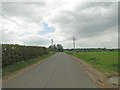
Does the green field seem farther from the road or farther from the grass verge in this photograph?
the road

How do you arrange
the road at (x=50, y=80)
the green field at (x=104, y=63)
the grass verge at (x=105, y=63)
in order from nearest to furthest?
the road at (x=50, y=80), the grass verge at (x=105, y=63), the green field at (x=104, y=63)

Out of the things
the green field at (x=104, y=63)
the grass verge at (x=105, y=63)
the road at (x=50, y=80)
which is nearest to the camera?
the road at (x=50, y=80)

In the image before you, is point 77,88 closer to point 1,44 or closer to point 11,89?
point 11,89

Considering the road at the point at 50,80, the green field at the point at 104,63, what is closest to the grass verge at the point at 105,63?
the green field at the point at 104,63

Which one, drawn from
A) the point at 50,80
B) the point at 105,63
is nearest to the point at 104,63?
the point at 105,63

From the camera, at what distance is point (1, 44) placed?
10336 mm

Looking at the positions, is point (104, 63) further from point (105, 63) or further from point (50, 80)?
point (50, 80)

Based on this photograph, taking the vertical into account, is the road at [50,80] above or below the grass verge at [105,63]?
above

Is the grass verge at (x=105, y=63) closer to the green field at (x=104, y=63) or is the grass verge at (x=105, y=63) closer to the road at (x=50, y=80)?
the green field at (x=104, y=63)

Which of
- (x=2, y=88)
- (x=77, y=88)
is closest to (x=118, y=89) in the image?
(x=77, y=88)

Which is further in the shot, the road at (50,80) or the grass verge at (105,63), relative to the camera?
the grass verge at (105,63)

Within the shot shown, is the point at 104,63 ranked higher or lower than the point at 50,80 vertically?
lower

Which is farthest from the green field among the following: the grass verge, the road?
the road

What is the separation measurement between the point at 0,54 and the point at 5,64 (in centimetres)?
132
